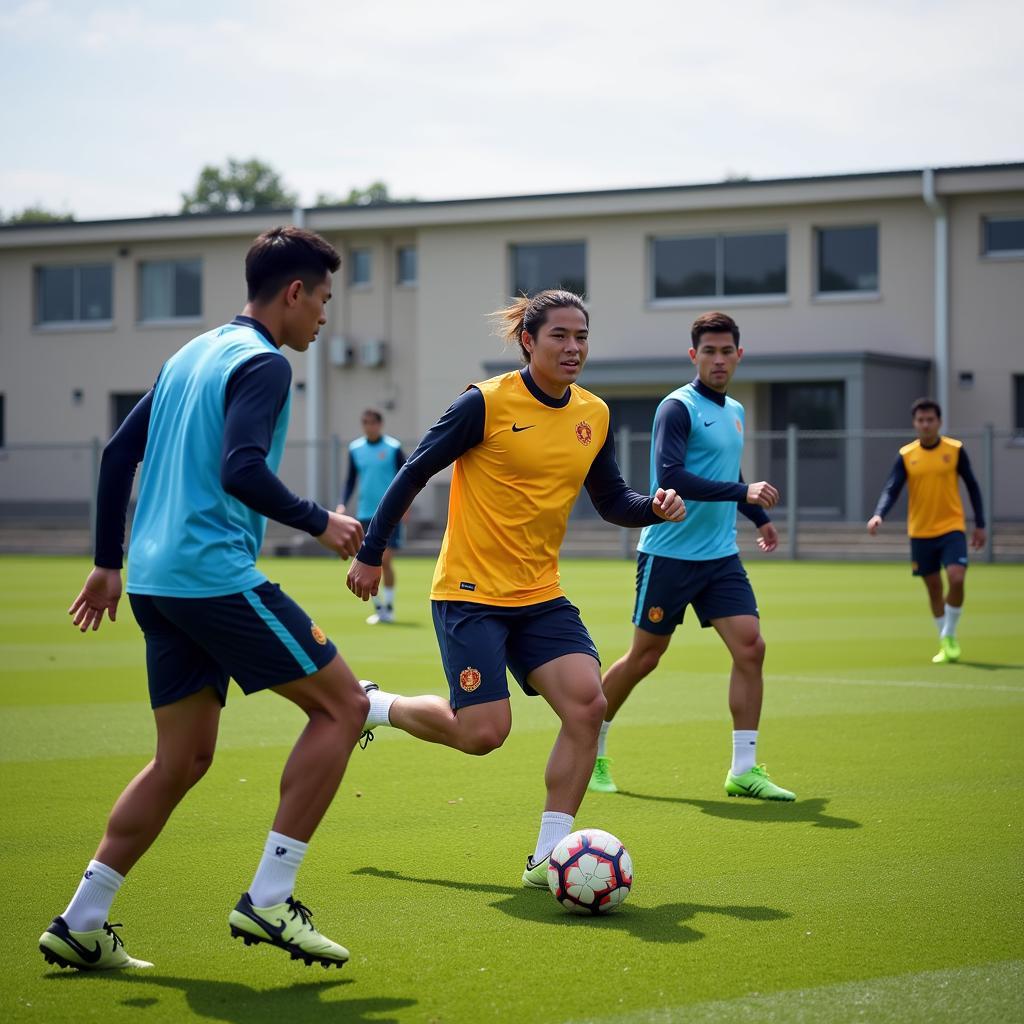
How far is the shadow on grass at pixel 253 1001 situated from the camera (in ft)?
14.0

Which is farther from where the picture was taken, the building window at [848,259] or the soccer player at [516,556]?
the building window at [848,259]

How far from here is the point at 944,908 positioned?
17.6ft

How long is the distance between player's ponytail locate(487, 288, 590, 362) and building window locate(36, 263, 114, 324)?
37.8 meters

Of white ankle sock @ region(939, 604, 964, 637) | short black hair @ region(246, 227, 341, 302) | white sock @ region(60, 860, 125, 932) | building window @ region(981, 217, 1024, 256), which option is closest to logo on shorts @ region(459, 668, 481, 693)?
white sock @ region(60, 860, 125, 932)

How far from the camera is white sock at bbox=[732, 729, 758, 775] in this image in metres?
→ 7.69

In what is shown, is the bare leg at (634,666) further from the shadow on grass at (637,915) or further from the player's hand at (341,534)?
the player's hand at (341,534)

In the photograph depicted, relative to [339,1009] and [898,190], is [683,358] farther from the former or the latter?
[339,1009]

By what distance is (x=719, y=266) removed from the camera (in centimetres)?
3569

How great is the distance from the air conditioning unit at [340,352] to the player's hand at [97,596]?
35.1 meters

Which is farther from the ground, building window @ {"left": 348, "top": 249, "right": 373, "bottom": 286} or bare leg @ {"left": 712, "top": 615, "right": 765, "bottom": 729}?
building window @ {"left": 348, "top": 249, "right": 373, "bottom": 286}

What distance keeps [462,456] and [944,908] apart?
251 cm

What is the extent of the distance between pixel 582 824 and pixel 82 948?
277 centimetres

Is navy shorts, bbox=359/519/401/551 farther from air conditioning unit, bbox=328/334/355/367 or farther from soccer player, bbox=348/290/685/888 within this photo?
air conditioning unit, bbox=328/334/355/367

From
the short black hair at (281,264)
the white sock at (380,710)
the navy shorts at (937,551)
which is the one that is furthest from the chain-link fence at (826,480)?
the short black hair at (281,264)
